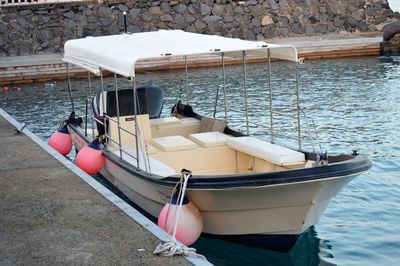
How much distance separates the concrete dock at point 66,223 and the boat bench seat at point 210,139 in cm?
187

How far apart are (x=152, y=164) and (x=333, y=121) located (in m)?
8.23

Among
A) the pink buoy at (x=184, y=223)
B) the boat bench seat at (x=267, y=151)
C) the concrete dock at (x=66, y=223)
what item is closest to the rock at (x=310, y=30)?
the boat bench seat at (x=267, y=151)

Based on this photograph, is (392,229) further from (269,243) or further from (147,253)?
(147,253)

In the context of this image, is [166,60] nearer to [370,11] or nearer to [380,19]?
[370,11]

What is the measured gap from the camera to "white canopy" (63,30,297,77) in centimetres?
1001

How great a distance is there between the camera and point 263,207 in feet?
29.3

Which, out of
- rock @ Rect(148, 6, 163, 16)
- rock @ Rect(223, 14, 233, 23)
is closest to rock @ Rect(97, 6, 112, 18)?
rock @ Rect(148, 6, 163, 16)

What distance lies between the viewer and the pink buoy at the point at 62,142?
47.0 feet

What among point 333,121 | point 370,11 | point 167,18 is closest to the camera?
point 333,121

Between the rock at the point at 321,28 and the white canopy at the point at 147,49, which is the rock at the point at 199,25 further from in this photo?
the white canopy at the point at 147,49

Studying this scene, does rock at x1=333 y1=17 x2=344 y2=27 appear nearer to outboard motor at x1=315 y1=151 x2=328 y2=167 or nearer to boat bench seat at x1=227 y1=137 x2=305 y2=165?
boat bench seat at x1=227 y1=137 x2=305 y2=165

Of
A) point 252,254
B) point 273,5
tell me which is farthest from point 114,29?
point 252,254

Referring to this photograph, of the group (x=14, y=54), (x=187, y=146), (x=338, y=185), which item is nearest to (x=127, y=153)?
(x=187, y=146)

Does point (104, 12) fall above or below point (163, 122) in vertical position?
above
